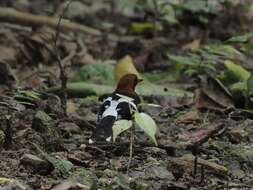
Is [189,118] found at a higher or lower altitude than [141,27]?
lower

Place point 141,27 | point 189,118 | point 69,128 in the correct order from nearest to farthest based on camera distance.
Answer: point 69,128 < point 189,118 < point 141,27

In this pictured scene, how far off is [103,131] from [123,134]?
1.47 feet

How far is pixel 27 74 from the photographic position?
6.61m

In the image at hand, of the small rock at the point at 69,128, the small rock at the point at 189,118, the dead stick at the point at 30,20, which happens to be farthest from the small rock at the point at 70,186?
the dead stick at the point at 30,20

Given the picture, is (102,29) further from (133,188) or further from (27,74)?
(133,188)

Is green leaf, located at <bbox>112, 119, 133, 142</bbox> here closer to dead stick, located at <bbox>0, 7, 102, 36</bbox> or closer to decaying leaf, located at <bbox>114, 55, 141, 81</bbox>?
decaying leaf, located at <bbox>114, 55, 141, 81</bbox>

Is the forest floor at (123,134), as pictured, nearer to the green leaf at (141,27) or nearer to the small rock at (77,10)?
the green leaf at (141,27)

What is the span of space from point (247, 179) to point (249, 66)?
2.82 metres

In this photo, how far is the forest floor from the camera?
357 cm

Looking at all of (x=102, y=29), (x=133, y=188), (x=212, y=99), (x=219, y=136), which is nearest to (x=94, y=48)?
(x=102, y=29)

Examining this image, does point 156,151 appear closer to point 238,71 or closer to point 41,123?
point 41,123

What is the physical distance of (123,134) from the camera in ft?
14.7

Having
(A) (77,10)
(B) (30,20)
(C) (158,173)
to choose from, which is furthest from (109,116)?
(A) (77,10)

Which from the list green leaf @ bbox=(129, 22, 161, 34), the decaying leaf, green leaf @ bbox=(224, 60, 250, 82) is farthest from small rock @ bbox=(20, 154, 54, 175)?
green leaf @ bbox=(129, 22, 161, 34)
